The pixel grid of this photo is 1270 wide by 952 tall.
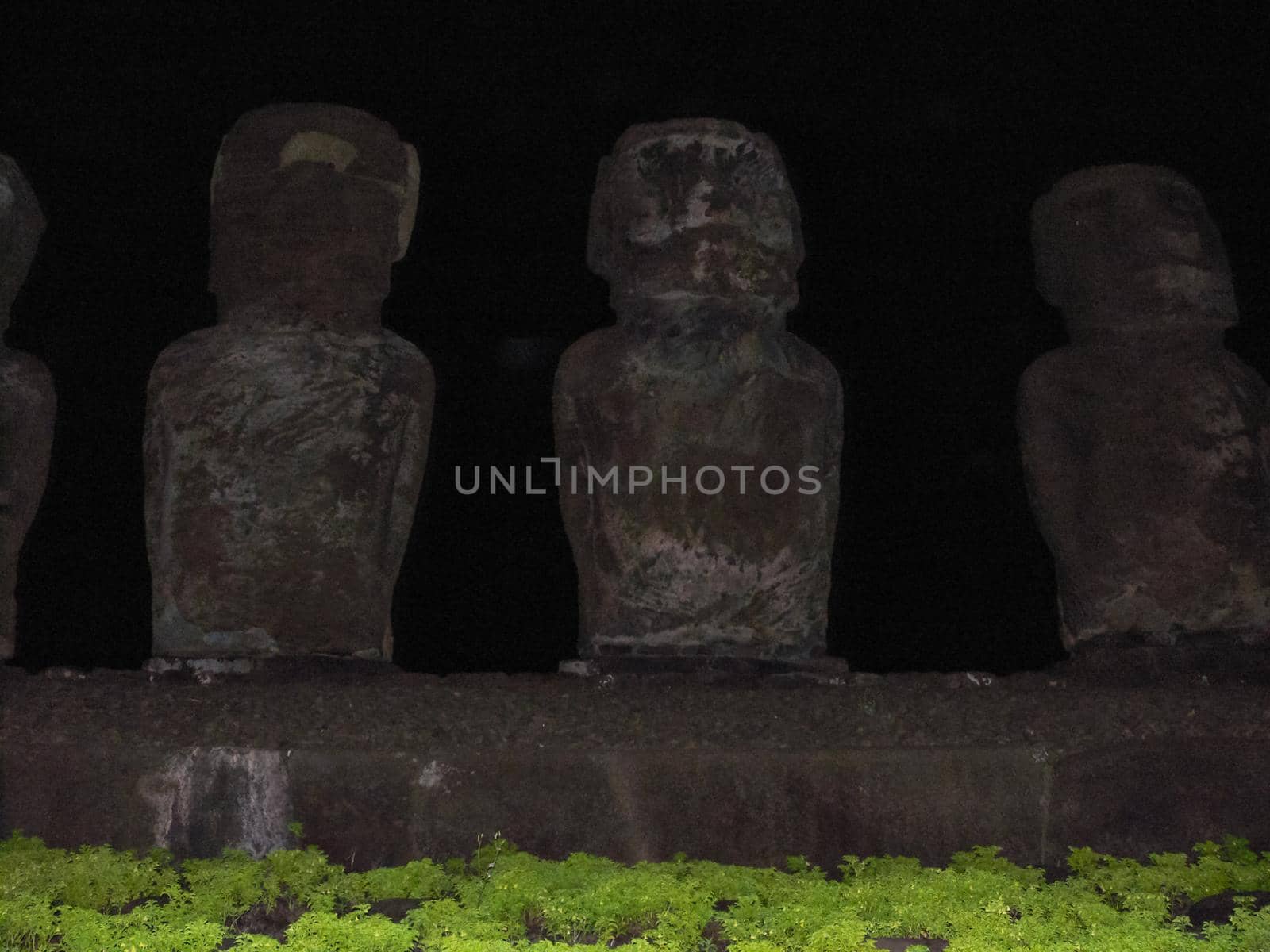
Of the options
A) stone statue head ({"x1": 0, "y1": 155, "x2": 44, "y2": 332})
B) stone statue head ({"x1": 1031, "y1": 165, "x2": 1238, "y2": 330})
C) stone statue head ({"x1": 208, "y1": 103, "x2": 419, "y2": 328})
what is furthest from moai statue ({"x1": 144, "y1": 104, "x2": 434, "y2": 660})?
stone statue head ({"x1": 1031, "y1": 165, "x2": 1238, "y2": 330})

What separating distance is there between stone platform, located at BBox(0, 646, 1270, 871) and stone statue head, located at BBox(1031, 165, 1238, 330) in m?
1.85

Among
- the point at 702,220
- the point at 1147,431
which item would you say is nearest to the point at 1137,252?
the point at 1147,431

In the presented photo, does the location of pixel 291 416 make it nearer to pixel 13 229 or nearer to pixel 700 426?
pixel 13 229

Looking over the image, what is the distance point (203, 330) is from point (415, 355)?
80 cm

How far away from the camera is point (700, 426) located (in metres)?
6.03

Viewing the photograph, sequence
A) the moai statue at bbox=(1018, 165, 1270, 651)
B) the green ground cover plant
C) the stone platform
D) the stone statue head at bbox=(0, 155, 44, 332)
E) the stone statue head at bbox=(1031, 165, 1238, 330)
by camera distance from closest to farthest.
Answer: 1. the green ground cover plant
2. the stone platform
3. the stone statue head at bbox=(0, 155, 44, 332)
4. the moai statue at bbox=(1018, 165, 1270, 651)
5. the stone statue head at bbox=(1031, 165, 1238, 330)

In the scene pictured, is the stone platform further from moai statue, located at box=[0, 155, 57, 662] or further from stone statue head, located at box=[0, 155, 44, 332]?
stone statue head, located at box=[0, 155, 44, 332]

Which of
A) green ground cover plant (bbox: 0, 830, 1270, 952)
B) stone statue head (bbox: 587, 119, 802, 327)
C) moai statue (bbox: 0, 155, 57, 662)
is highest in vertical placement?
stone statue head (bbox: 587, 119, 802, 327)

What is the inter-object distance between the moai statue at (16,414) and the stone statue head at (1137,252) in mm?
4074

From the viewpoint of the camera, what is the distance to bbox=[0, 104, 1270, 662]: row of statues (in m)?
5.94

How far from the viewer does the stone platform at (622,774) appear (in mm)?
4992

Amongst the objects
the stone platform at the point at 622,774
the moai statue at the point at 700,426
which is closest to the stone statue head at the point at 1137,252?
the moai statue at the point at 700,426

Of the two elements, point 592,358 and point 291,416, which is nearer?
point 291,416

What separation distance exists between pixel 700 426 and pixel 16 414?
254 cm
